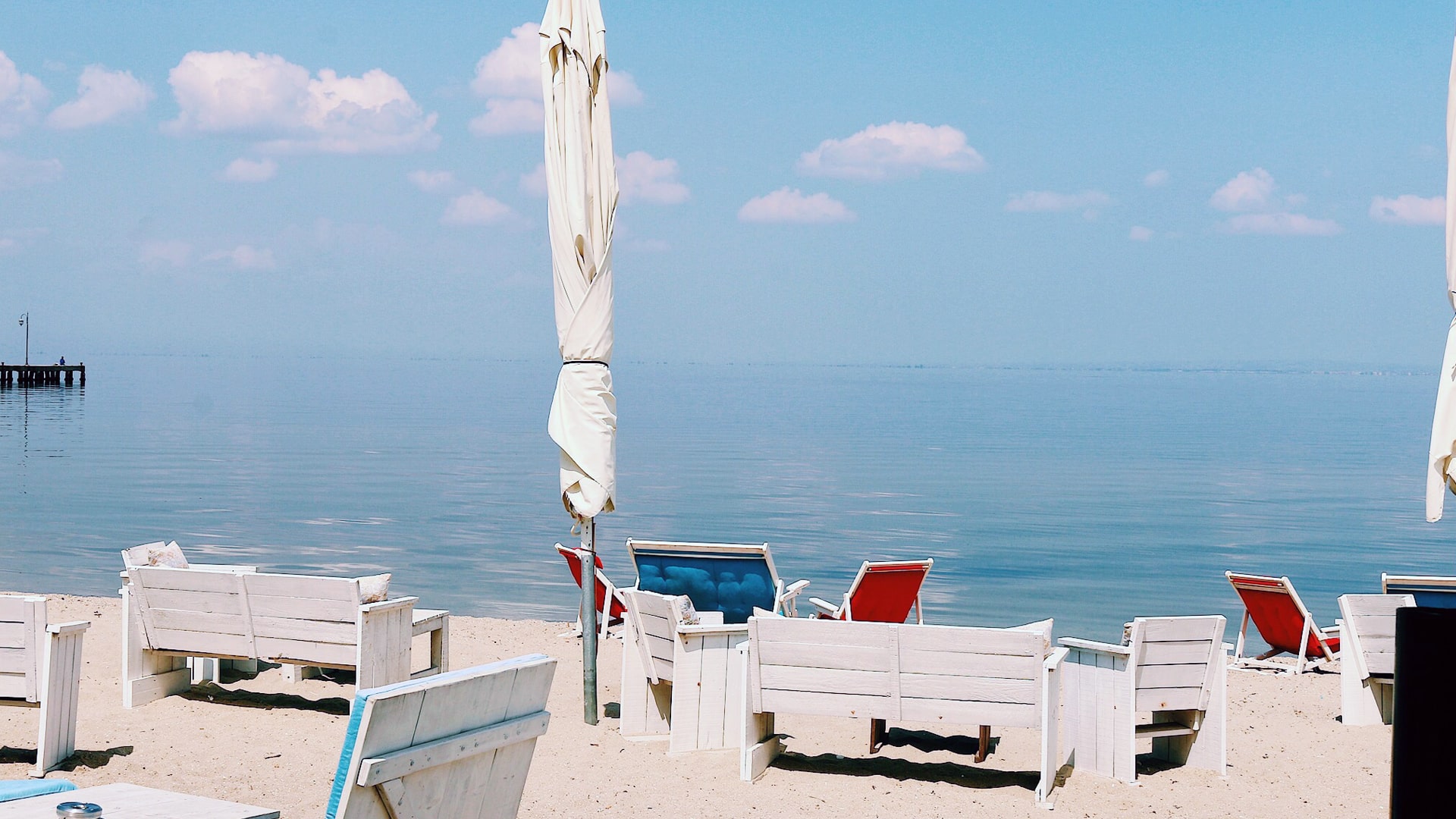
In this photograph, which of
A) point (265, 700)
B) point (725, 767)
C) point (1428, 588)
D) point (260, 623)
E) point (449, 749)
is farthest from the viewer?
point (1428, 588)

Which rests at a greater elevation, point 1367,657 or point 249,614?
point 249,614

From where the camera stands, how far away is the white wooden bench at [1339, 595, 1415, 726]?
7.10 m

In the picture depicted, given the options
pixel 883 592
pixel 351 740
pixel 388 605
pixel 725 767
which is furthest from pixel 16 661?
pixel 883 592

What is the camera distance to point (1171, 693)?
6.05 meters

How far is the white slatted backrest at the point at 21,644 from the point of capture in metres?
5.54

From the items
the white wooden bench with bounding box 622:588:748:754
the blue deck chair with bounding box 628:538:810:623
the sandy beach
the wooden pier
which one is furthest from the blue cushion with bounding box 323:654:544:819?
the wooden pier

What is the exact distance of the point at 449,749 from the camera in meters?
3.32

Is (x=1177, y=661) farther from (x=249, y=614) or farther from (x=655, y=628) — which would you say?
(x=249, y=614)

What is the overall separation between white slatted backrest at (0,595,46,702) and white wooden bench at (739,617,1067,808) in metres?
2.85

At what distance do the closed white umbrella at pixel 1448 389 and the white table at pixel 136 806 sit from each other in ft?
13.8

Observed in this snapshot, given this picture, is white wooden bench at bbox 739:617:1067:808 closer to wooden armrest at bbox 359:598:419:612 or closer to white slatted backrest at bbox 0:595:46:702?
wooden armrest at bbox 359:598:419:612

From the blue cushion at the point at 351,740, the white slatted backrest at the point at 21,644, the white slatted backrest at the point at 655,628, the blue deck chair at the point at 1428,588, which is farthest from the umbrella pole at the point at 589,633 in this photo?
the blue deck chair at the point at 1428,588

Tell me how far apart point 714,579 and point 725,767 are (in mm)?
2558

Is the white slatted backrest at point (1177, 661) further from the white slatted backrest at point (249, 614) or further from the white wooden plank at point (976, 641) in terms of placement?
the white slatted backrest at point (249, 614)
